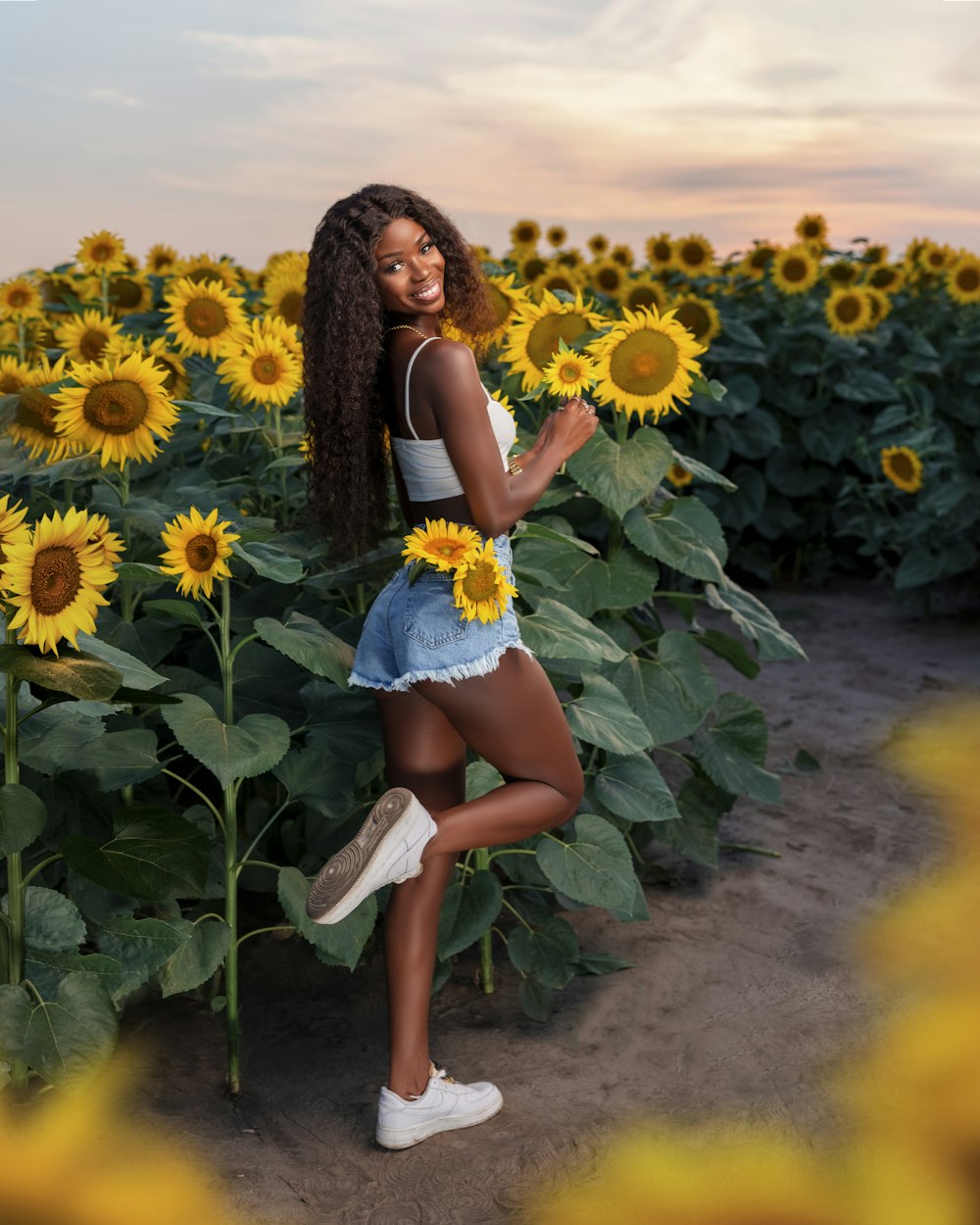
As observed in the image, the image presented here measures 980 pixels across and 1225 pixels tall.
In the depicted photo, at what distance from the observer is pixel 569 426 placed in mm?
2779

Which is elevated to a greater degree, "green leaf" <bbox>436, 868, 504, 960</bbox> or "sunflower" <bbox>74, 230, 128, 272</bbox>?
"sunflower" <bbox>74, 230, 128, 272</bbox>

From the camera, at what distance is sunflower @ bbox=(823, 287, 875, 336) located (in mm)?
7844

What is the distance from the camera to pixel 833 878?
13.9 feet

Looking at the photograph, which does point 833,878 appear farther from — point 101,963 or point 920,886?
Result: point 101,963

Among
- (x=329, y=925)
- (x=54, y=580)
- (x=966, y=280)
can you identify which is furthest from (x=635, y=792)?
(x=966, y=280)

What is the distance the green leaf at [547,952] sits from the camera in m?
3.37

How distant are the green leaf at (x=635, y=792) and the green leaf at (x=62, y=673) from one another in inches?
56.8

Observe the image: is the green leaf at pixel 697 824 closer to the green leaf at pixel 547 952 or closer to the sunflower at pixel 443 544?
the green leaf at pixel 547 952

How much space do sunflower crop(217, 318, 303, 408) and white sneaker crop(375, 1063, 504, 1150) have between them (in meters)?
1.63

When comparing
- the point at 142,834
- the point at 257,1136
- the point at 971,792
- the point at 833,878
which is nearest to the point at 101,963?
the point at 142,834

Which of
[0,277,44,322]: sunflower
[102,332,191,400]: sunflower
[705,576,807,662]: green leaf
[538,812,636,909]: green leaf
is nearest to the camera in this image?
[538,812,636,909]: green leaf

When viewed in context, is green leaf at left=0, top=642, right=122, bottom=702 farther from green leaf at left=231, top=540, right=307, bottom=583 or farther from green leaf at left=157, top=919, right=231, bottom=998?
green leaf at left=157, top=919, right=231, bottom=998

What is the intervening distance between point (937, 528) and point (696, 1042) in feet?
14.5

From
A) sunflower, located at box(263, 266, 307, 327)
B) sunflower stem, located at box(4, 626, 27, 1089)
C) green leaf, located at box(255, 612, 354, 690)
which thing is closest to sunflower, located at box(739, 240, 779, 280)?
sunflower, located at box(263, 266, 307, 327)
